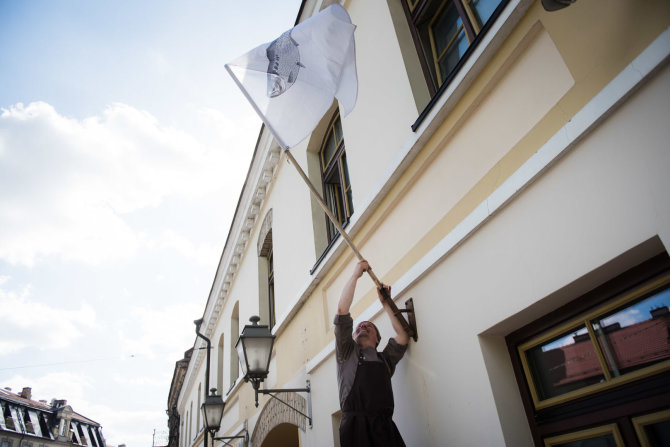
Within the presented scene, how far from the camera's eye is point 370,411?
10.9 feet

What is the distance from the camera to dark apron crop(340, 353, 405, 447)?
323 cm

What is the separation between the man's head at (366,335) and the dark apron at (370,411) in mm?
232

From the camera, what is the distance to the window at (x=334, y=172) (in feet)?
20.7

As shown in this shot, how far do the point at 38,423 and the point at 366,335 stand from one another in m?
49.5

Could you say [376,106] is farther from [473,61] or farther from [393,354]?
[393,354]

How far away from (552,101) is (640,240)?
949mm

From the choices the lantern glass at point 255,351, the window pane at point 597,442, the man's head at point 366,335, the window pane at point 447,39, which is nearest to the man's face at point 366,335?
the man's head at point 366,335

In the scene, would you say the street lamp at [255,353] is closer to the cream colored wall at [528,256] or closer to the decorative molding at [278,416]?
→ the decorative molding at [278,416]

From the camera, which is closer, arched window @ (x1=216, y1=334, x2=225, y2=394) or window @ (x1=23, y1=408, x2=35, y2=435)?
arched window @ (x1=216, y1=334, x2=225, y2=394)

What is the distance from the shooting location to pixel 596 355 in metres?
2.46

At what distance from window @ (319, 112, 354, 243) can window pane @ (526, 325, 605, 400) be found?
3.64 metres

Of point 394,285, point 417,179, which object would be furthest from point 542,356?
point 417,179

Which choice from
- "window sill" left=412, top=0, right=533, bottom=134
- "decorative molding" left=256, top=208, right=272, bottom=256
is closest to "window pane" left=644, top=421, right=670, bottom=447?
"window sill" left=412, top=0, right=533, bottom=134

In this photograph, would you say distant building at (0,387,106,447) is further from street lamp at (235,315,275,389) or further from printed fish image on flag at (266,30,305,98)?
printed fish image on flag at (266,30,305,98)
